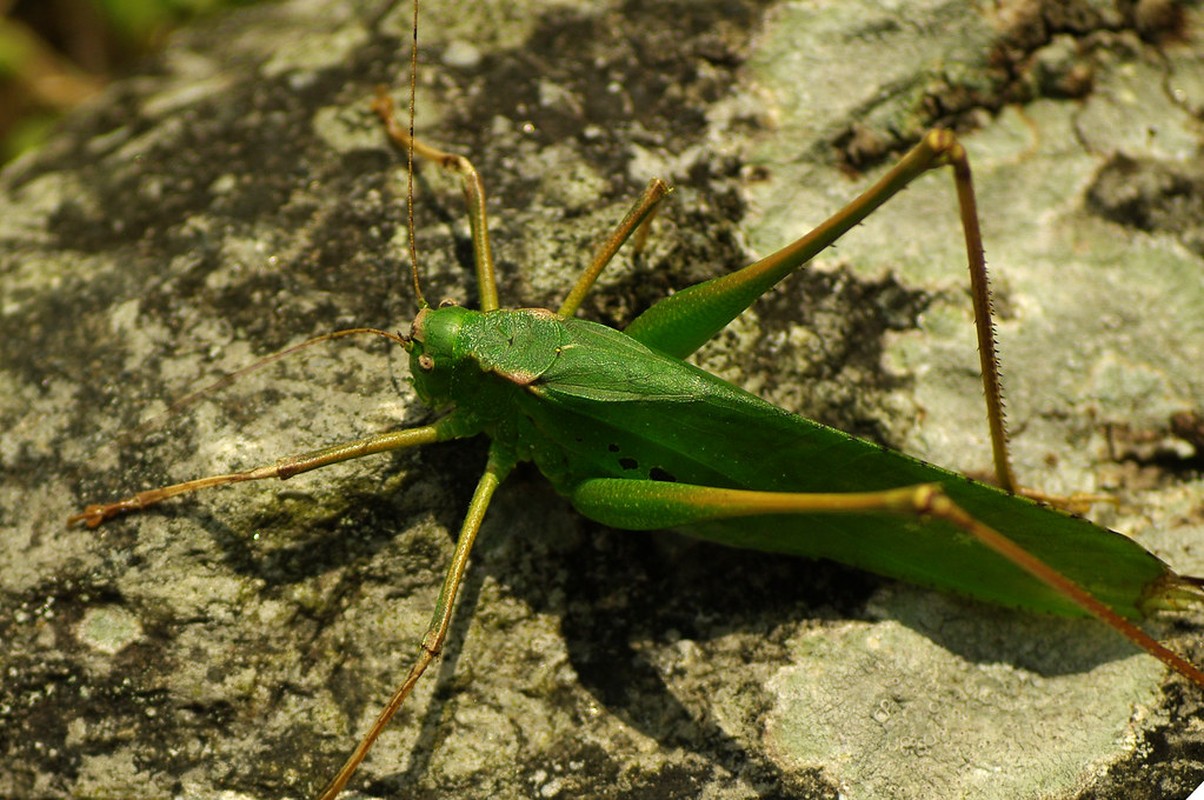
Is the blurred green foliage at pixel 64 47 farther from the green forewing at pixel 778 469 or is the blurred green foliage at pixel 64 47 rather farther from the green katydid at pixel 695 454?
the green forewing at pixel 778 469

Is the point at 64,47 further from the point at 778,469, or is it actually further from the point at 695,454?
the point at 778,469

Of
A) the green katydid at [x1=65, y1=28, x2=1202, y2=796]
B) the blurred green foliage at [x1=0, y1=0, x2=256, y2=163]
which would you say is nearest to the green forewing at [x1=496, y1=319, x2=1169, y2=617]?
the green katydid at [x1=65, y1=28, x2=1202, y2=796]

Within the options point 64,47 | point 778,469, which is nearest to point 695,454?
point 778,469

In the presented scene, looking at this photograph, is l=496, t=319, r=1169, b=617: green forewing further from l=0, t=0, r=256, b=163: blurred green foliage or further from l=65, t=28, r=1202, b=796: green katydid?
l=0, t=0, r=256, b=163: blurred green foliage

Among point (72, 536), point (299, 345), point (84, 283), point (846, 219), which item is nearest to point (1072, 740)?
point (846, 219)

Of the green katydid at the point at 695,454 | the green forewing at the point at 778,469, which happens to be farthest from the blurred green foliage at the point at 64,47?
the green forewing at the point at 778,469

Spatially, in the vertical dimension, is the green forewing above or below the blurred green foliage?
below

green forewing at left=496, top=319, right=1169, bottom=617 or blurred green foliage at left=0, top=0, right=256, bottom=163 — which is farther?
blurred green foliage at left=0, top=0, right=256, bottom=163
